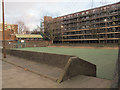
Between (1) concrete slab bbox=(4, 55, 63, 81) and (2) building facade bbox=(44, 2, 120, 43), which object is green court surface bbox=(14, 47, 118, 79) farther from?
(2) building facade bbox=(44, 2, 120, 43)

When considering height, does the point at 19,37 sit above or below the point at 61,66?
above

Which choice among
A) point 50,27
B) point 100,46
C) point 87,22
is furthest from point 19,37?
point 100,46

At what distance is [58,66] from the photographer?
26.3 feet

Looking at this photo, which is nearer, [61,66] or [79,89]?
[79,89]

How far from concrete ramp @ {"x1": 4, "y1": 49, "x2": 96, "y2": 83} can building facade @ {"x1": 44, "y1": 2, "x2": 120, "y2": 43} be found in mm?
38530

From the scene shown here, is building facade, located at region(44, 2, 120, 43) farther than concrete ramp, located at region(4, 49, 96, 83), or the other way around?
building facade, located at region(44, 2, 120, 43)

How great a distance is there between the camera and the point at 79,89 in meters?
4.27

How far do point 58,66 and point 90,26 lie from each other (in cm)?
4781

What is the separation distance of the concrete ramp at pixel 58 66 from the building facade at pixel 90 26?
38.5m

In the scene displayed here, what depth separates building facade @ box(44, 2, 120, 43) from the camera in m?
49.1

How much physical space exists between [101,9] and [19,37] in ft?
144

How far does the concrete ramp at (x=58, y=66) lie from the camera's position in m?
5.35

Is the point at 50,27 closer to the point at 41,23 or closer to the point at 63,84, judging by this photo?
the point at 41,23

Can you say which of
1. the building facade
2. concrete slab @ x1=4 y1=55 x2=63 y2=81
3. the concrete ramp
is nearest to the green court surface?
the concrete ramp
